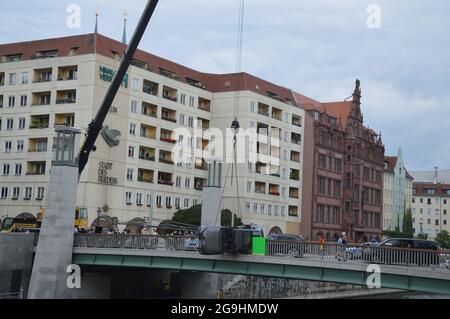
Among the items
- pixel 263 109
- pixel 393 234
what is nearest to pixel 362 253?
pixel 263 109

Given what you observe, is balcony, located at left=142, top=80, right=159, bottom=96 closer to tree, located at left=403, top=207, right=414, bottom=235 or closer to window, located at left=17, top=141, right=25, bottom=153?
window, located at left=17, top=141, right=25, bottom=153

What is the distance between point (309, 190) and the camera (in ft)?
380

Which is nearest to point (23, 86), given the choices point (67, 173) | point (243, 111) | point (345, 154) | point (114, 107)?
point (114, 107)

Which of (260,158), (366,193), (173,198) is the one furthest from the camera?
(366,193)

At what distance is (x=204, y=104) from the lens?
336 feet

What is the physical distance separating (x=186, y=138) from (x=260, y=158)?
12170 mm

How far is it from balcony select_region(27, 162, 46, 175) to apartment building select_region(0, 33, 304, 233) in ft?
0.45

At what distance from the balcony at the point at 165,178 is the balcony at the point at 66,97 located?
1551 cm

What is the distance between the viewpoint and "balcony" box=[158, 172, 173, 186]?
93.4 meters

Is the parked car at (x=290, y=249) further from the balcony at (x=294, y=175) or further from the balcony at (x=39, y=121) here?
the balcony at (x=294, y=175)

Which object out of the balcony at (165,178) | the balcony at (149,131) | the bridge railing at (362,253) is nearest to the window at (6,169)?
the balcony at (149,131)

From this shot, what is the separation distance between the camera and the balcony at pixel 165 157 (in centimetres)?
9356
